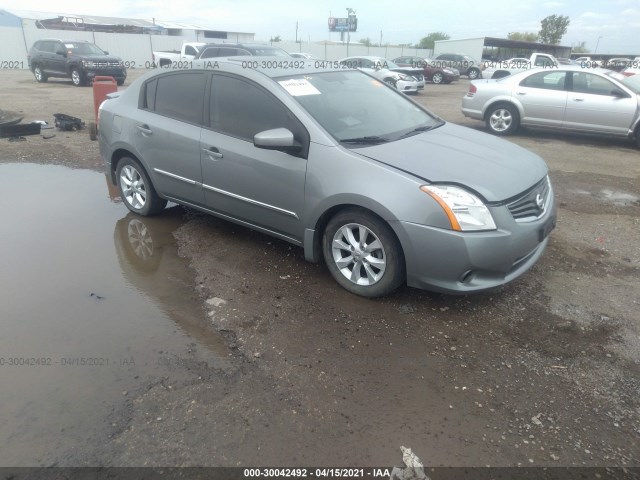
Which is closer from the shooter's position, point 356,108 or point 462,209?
point 462,209

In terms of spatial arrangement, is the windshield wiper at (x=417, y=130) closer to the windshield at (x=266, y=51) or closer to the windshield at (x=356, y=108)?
the windshield at (x=356, y=108)

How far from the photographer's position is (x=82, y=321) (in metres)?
3.43

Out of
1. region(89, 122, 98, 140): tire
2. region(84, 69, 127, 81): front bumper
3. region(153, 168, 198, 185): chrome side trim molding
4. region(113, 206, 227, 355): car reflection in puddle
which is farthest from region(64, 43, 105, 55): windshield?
region(153, 168, 198, 185): chrome side trim molding

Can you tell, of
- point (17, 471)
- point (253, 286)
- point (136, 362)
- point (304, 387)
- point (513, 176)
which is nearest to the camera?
point (17, 471)

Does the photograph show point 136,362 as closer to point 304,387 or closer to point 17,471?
point 17,471

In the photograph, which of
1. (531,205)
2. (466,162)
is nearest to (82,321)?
(466,162)

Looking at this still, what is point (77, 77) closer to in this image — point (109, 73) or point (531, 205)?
point (109, 73)

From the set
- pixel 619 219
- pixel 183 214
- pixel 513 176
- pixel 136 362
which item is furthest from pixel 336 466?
pixel 619 219

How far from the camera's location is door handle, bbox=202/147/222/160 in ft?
13.9

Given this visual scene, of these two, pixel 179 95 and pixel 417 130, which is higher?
pixel 179 95

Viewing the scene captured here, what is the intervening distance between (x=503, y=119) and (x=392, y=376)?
899 cm

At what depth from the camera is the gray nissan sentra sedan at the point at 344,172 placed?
10.8 ft

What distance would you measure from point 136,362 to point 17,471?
2.81ft

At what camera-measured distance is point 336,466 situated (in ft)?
7.58
